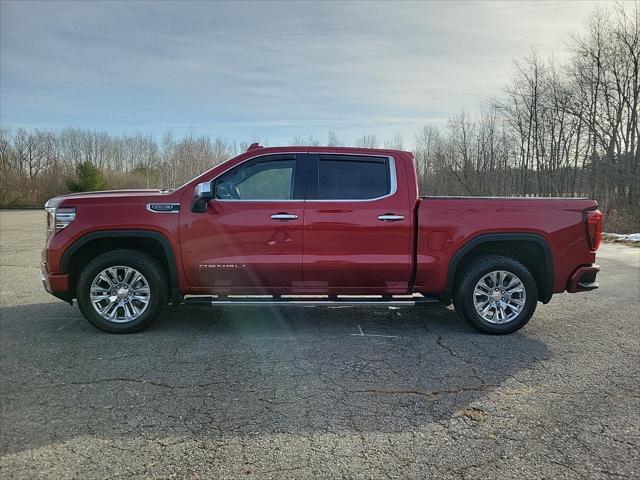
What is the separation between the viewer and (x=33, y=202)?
160 feet

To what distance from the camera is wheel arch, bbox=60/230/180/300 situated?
4895 millimetres

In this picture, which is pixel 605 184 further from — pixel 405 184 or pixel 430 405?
pixel 430 405

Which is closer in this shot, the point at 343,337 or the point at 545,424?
the point at 545,424

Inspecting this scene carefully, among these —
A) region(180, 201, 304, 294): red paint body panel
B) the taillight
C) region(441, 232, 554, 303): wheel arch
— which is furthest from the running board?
the taillight

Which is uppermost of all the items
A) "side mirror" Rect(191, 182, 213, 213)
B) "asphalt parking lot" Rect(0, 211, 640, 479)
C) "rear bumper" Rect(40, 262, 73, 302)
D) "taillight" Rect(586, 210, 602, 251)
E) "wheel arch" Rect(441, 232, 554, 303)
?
"side mirror" Rect(191, 182, 213, 213)

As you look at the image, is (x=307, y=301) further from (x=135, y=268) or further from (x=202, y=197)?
(x=135, y=268)

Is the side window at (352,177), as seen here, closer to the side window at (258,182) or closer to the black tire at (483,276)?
the side window at (258,182)

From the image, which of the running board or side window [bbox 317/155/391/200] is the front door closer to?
the running board

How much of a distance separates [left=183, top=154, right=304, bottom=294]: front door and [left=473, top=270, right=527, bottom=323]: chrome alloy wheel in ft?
6.83

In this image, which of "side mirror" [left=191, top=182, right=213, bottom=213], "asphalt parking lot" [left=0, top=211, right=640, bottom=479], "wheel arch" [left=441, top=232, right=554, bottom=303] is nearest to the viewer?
"asphalt parking lot" [left=0, top=211, right=640, bottom=479]

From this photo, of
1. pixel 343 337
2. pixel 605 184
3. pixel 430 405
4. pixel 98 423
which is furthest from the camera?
pixel 605 184

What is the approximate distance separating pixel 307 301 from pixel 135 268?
1944 millimetres

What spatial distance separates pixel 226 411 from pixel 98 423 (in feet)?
2.82

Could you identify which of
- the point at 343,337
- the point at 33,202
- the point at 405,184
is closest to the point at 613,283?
the point at 405,184
